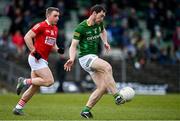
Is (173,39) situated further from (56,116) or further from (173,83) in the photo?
(56,116)

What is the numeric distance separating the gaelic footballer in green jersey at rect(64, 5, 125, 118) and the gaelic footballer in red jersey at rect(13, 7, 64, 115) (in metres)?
0.97

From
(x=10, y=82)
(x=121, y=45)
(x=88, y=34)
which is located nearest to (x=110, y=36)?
(x=121, y=45)

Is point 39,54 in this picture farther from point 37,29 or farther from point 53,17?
point 53,17

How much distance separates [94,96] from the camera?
16.2 metres

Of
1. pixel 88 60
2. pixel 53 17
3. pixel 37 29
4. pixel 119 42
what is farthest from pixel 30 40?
pixel 119 42

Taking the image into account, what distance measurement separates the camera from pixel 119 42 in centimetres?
3434

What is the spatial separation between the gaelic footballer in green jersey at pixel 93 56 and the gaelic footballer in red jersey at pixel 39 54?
969 millimetres

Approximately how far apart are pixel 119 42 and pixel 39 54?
58.3 ft

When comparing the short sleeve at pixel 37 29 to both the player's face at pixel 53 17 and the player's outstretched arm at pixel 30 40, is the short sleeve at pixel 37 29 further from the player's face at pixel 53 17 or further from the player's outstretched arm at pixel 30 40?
the player's face at pixel 53 17

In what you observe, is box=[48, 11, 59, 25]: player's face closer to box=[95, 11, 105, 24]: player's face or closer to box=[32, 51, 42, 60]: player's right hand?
box=[32, 51, 42, 60]: player's right hand

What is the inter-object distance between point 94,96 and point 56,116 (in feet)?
3.49

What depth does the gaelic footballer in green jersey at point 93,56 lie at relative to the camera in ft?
52.3

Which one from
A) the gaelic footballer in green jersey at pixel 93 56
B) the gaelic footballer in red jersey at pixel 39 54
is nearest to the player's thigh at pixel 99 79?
the gaelic footballer in green jersey at pixel 93 56

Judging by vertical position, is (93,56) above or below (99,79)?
above
